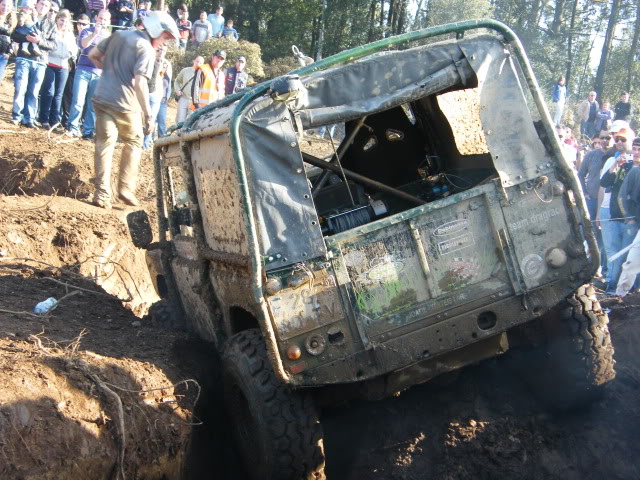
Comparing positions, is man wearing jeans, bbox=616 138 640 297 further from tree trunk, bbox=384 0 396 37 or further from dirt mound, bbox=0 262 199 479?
tree trunk, bbox=384 0 396 37

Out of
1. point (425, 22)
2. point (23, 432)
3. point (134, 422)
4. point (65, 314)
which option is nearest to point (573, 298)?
point (134, 422)

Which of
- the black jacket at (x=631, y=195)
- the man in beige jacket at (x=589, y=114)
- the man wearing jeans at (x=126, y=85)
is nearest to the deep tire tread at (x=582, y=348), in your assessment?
the black jacket at (x=631, y=195)

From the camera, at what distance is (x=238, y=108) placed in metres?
4.31

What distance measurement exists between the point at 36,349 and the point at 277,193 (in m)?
2.11

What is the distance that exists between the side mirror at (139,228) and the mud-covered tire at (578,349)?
10.7ft

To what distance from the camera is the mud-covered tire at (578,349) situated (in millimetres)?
4957

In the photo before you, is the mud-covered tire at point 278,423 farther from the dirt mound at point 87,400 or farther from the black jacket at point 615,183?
the black jacket at point 615,183

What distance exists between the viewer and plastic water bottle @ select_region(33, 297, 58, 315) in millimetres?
6321

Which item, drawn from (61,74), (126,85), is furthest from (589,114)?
(126,85)

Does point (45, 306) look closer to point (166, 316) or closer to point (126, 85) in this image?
point (166, 316)

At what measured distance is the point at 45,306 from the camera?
21.0 feet

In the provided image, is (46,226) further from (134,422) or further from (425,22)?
(425,22)

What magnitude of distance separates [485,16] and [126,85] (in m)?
23.6

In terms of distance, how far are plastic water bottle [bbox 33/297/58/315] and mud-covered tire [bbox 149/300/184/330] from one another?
0.97 metres
